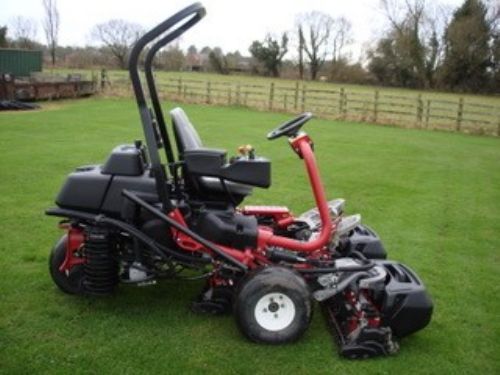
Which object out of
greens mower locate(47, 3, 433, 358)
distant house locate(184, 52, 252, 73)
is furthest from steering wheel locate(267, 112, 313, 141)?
distant house locate(184, 52, 252, 73)

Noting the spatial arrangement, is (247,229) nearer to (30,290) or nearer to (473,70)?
(30,290)

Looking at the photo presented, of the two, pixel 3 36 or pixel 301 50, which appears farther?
pixel 301 50

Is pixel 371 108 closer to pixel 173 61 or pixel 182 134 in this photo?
pixel 182 134

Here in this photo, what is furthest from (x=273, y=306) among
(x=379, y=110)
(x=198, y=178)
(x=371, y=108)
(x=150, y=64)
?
(x=371, y=108)

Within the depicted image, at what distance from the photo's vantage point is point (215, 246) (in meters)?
3.79

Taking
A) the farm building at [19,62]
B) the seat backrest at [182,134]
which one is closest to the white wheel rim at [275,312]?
Answer: the seat backrest at [182,134]

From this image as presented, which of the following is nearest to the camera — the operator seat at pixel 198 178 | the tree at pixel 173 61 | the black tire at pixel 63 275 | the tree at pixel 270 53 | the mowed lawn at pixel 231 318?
the mowed lawn at pixel 231 318

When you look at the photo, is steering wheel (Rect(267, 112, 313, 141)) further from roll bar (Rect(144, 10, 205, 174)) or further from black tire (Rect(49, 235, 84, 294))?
black tire (Rect(49, 235, 84, 294))

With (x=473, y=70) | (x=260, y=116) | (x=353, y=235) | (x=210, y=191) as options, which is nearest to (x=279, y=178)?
(x=353, y=235)

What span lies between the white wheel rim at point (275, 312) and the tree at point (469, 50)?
131ft

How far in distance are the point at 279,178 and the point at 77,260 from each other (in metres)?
5.45

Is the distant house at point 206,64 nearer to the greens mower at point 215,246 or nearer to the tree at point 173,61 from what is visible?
the tree at point 173,61

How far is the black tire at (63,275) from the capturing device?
13.8 feet

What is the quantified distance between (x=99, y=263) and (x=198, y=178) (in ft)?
2.89
